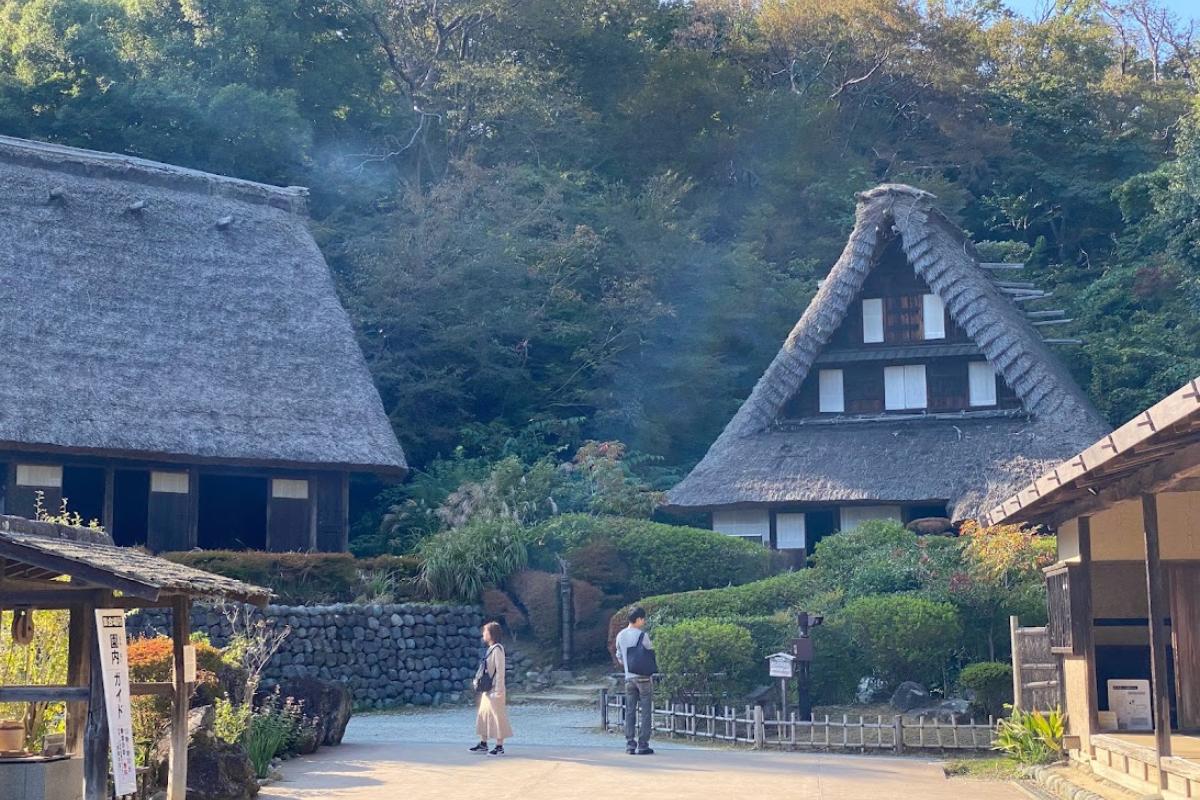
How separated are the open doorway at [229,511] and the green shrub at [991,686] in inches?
667

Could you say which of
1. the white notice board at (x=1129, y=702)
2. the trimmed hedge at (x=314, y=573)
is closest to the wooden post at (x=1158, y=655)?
the white notice board at (x=1129, y=702)

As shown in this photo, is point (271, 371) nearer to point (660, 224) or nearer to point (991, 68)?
point (660, 224)

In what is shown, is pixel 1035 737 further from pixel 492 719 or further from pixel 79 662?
pixel 79 662

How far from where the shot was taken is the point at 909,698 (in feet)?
58.9

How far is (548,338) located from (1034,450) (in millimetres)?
12263

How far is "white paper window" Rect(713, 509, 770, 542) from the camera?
90.4 ft

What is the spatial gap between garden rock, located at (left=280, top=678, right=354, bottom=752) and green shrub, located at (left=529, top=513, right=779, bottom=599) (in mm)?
8268

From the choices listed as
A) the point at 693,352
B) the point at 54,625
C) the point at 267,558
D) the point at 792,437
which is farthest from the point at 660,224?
the point at 54,625

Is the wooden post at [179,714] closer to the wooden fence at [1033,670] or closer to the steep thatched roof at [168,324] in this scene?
the wooden fence at [1033,670]

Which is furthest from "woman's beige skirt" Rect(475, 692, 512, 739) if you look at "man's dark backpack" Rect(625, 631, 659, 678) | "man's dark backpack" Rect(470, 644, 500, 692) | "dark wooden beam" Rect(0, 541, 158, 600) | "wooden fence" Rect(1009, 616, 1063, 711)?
"dark wooden beam" Rect(0, 541, 158, 600)

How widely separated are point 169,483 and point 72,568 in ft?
54.5

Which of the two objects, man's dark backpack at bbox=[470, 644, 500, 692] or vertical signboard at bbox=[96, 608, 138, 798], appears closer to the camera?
vertical signboard at bbox=[96, 608, 138, 798]

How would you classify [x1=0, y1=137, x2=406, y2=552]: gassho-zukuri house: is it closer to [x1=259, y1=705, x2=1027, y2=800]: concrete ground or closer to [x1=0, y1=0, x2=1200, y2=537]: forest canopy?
[x1=0, y1=0, x2=1200, y2=537]: forest canopy

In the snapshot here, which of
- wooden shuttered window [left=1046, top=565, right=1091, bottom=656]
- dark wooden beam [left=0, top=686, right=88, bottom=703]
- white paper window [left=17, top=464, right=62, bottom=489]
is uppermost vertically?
white paper window [left=17, top=464, right=62, bottom=489]
